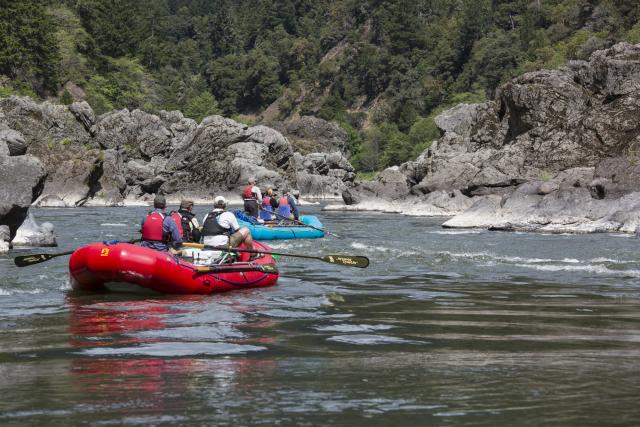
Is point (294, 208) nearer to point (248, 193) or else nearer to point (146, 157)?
point (248, 193)

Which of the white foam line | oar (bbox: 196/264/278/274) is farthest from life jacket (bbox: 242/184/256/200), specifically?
oar (bbox: 196/264/278/274)


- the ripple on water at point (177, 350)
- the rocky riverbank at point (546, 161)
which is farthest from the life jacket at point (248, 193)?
the ripple on water at point (177, 350)

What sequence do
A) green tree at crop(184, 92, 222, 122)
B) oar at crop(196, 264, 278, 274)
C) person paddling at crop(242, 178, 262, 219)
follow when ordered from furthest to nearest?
green tree at crop(184, 92, 222, 122), person paddling at crop(242, 178, 262, 219), oar at crop(196, 264, 278, 274)

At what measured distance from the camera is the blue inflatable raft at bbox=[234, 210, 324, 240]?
26.8 metres

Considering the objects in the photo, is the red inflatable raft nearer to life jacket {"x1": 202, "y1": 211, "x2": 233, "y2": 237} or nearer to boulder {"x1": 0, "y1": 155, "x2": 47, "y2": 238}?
life jacket {"x1": 202, "y1": 211, "x2": 233, "y2": 237}

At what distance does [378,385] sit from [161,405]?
6.03 ft

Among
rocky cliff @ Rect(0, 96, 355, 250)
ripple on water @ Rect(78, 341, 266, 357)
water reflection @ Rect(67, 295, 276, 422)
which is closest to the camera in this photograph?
water reflection @ Rect(67, 295, 276, 422)

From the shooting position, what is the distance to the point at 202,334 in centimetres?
995

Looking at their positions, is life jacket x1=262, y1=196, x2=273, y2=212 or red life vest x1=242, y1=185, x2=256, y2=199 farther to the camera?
life jacket x1=262, y1=196, x2=273, y2=212

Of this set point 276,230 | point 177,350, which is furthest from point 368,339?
point 276,230

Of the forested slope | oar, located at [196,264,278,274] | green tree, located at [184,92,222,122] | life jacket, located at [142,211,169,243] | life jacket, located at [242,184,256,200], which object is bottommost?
oar, located at [196,264,278,274]

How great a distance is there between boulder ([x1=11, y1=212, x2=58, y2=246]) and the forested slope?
54.9m

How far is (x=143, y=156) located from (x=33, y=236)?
55299mm

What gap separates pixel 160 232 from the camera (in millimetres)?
14516
